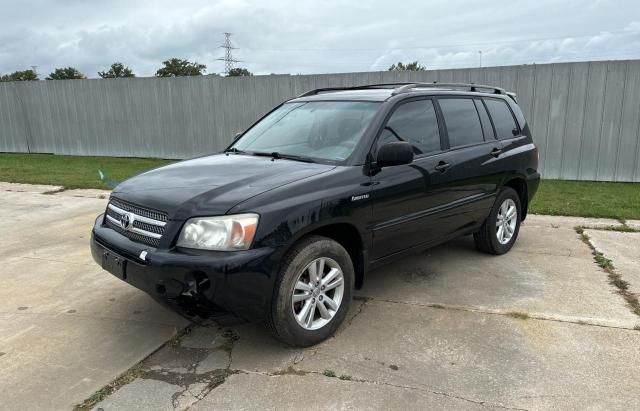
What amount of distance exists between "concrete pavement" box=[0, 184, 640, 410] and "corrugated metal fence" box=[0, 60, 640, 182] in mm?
5956

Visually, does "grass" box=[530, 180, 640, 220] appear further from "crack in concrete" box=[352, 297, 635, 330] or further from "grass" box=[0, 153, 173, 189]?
"grass" box=[0, 153, 173, 189]

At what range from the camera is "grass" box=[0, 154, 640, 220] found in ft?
25.7

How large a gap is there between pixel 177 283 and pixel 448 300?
7.90 ft

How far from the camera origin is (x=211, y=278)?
3.01 metres

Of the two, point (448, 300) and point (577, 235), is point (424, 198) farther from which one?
point (577, 235)

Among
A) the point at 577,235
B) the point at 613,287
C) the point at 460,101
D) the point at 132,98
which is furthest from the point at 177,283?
the point at 132,98

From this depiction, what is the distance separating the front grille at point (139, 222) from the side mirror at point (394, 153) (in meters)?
1.61

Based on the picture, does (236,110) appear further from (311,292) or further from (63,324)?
(311,292)

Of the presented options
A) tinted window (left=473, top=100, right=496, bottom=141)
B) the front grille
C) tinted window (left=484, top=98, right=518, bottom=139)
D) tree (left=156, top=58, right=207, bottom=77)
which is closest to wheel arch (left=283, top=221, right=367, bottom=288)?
the front grille

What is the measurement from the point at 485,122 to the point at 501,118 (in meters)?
0.43

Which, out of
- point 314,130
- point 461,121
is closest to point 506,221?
point 461,121

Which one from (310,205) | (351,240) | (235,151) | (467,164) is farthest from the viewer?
(467,164)

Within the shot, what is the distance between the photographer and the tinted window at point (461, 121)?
4809 millimetres

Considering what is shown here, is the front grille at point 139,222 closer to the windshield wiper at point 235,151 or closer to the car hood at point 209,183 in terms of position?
the car hood at point 209,183
